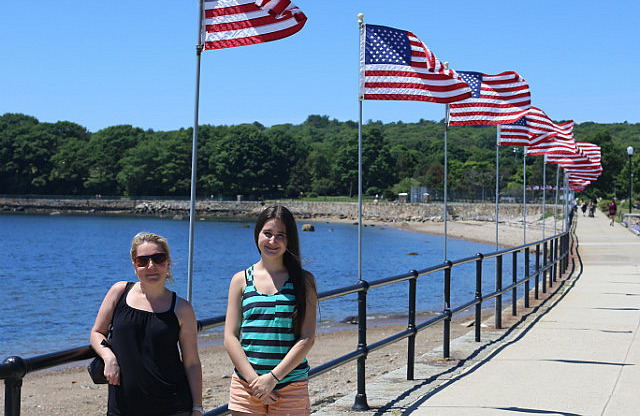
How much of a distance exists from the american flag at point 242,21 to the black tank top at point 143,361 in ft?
10.8

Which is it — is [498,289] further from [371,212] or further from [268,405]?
[371,212]

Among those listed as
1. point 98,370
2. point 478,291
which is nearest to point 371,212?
point 478,291

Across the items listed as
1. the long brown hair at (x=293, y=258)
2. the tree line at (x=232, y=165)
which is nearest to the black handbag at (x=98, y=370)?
the long brown hair at (x=293, y=258)

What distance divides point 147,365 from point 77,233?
101122 millimetres

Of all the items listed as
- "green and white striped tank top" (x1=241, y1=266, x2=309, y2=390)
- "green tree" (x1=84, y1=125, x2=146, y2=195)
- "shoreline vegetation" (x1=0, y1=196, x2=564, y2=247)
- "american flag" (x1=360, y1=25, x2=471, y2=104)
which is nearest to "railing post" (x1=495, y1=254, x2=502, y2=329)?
"american flag" (x1=360, y1=25, x2=471, y2=104)

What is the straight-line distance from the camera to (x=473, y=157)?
17588 centimetres

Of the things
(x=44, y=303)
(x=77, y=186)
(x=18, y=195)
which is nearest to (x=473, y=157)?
(x=77, y=186)

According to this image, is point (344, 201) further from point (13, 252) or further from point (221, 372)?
point (221, 372)

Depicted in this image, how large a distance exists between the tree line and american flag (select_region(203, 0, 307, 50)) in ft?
406

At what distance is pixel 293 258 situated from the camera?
411 cm

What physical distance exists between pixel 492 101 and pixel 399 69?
589 cm

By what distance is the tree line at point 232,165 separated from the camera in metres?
149

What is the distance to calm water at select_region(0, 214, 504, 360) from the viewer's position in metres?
24.7

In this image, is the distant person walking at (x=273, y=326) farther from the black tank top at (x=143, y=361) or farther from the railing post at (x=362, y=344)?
the railing post at (x=362, y=344)
